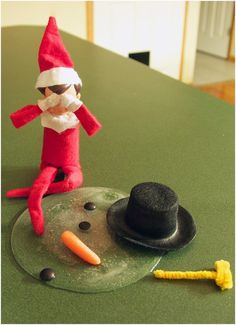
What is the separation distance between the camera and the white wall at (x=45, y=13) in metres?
2.29

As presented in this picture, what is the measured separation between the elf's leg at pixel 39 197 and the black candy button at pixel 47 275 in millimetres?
75

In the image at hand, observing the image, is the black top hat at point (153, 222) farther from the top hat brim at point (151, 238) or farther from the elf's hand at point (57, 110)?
the elf's hand at point (57, 110)

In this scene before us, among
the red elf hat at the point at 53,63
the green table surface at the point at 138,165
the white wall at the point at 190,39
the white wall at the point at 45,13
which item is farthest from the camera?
the white wall at the point at 190,39

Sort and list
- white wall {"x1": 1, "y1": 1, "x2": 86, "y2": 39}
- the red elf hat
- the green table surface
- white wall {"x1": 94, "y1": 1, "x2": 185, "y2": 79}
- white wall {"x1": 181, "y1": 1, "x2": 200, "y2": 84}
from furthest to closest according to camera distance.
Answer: white wall {"x1": 181, "y1": 1, "x2": 200, "y2": 84}
white wall {"x1": 94, "y1": 1, "x2": 185, "y2": 79}
white wall {"x1": 1, "y1": 1, "x2": 86, "y2": 39}
the red elf hat
the green table surface

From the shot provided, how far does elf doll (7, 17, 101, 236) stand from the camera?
565 mm

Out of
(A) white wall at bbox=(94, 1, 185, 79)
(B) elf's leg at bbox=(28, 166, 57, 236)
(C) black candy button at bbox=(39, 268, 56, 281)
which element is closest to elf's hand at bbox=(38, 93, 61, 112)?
(B) elf's leg at bbox=(28, 166, 57, 236)

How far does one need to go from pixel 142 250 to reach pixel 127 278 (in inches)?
2.0

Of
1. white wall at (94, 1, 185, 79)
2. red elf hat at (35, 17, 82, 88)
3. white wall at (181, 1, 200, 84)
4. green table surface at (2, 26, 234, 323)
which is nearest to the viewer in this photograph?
green table surface at (2, 26, 234, 323)

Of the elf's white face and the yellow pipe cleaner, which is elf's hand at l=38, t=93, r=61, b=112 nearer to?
the elf's white face

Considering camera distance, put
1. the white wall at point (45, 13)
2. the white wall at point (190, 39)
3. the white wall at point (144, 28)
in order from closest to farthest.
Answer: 1. the white wall at point (45, 13)
2. the white wall at point (144, 28)
3. the white wall at point (190, 39)

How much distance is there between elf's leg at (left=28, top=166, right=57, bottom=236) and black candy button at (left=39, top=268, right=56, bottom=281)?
7cm

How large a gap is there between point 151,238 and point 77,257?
0.34ft

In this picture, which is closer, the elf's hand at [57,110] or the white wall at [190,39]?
the elf's hand at [57,110]

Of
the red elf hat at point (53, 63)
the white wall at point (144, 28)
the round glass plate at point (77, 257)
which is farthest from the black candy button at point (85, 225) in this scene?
the white wall at point (144, 28)
